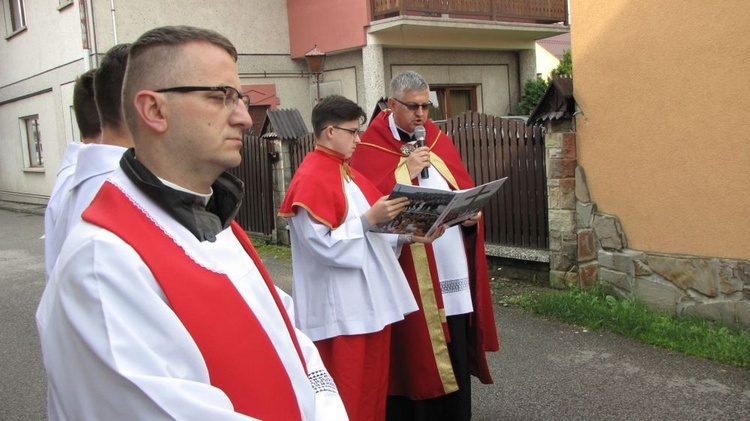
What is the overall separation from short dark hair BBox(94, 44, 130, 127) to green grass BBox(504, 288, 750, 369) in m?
4.31

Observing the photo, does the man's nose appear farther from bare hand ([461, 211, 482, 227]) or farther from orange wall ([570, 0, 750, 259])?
orange wall ([570, 0, 750, 259])

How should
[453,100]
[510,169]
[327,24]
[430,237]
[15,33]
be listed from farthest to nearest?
[15,33]
[453,100]
[327,24]
[510,169]
[430,237]

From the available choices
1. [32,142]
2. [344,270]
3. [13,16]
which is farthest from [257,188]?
[13,16]

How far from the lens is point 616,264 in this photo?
20.2 feet

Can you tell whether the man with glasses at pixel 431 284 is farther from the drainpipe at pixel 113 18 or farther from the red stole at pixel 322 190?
the drainpipe at pixel 113 18

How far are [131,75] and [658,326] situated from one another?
488cm

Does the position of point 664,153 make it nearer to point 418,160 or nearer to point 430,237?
point 418,160

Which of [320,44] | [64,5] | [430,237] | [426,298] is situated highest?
[64,5]

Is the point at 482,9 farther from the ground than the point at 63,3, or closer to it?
closer to it

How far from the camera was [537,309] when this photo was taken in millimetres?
6289

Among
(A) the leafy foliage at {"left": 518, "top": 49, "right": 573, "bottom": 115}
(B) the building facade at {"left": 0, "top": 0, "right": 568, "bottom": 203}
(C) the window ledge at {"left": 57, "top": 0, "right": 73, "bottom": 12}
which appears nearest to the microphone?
(B) the building facade at {"left": 0, "top": 0, "right": 568, "bottom": 203}

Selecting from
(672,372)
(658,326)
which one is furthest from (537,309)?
(672,372)

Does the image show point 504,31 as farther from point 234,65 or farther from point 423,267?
point 234,65

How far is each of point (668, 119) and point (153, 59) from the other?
4.88 m
